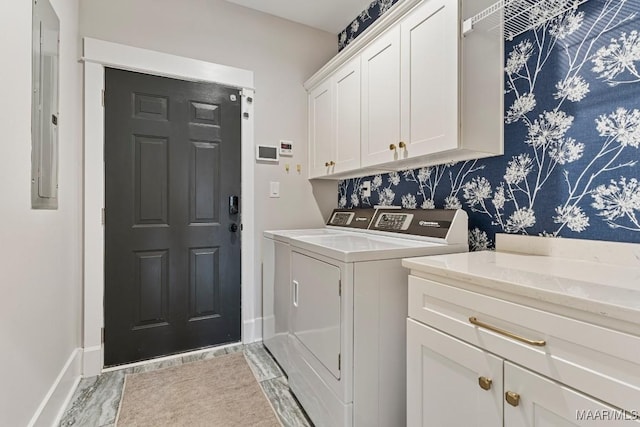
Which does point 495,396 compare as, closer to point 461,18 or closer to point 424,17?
point 461,18

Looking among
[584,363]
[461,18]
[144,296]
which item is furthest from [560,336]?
[144,296]

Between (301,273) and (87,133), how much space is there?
5.53ft

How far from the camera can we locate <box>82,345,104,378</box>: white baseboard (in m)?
1.99

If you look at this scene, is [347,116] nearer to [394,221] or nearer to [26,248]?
[394,221]

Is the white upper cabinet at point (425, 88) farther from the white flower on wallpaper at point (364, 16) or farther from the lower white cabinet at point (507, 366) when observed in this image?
the lower white cabinet at point (507, 366)

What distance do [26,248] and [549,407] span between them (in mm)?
1888

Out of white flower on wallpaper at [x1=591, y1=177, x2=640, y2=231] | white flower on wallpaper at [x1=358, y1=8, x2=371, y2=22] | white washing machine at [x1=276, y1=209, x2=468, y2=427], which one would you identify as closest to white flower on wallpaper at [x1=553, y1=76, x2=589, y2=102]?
white flower on wallpaper at [x1=591, y1=177, x2=640, y2=231]

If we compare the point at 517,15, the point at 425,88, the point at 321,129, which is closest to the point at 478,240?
the point at 425,88

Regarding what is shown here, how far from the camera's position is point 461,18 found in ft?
4.52

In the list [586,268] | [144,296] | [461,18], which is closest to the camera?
[586,268]

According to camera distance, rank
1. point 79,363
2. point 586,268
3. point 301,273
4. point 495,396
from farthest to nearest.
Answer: point 79,363, point 301,273, point 586,268, point 495,396

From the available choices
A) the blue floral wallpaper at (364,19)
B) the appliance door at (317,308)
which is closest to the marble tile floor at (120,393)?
the appliance door at (317,308)

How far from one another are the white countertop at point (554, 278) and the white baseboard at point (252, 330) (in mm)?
1724

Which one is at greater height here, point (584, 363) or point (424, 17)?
point (424, 17)
